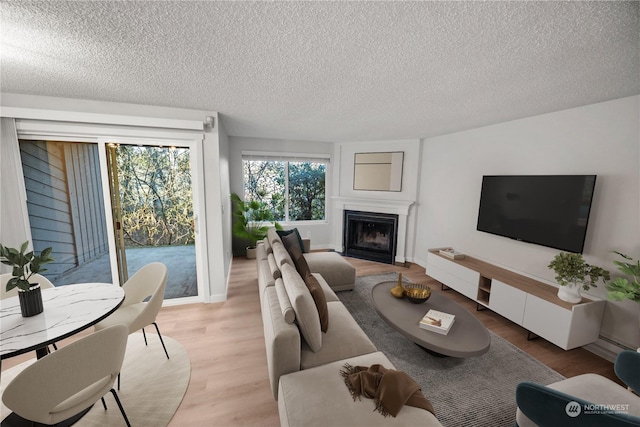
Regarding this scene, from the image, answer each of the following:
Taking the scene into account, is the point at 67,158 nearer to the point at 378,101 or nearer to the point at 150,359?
the point at 150,359

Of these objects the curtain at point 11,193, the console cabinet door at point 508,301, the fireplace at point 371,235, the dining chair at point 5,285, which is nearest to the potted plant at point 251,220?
the fireplace at point 371,235

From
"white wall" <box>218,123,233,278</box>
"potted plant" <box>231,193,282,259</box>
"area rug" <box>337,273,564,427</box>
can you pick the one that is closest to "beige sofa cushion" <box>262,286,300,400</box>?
"area rug" <box>337,273,564,427</box>

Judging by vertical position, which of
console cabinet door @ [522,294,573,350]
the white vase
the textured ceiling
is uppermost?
the textured ceiling

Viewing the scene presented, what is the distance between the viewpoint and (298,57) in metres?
1.49

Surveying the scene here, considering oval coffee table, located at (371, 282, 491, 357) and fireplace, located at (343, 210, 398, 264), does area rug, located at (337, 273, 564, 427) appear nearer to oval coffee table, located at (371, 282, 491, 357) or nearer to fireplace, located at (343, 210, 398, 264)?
oval coffee table, located at (371, 282, 491, 357)

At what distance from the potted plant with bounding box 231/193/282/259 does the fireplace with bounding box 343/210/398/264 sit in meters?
1.49

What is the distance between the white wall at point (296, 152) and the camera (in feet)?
15.0

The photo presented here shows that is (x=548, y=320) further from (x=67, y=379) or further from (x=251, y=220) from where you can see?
(x=251, y=220)

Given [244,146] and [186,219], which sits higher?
[244,146]

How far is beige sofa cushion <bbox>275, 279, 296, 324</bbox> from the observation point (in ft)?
5.02

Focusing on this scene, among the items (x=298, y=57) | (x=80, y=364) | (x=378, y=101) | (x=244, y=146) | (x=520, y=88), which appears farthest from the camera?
(x=244, y=146)

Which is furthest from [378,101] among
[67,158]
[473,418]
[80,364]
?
[67,158]

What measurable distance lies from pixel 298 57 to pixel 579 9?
138 cm

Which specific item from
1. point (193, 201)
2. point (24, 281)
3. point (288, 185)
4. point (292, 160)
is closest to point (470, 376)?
point (24, 281)
